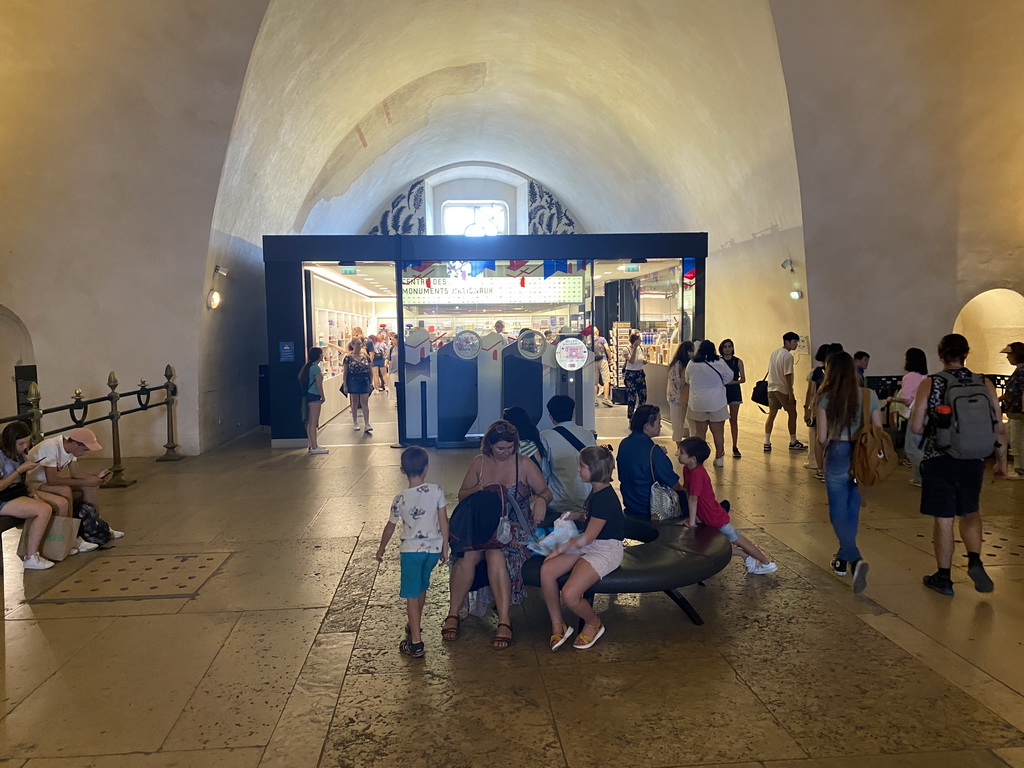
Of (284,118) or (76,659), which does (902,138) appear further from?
(76,659)

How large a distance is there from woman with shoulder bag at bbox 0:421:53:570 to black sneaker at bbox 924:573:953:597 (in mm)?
6423

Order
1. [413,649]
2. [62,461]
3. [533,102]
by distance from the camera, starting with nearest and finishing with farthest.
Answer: [413,649], [62,461], [533,102]

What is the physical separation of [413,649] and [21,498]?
3.71 metres

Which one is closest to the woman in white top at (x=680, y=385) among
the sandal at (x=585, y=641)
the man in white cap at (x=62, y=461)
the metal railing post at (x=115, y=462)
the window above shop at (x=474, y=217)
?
the sandal at (x=585, y=641)

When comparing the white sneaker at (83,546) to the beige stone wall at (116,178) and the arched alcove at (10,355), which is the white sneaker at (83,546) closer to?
the beige stone wall at (116,178)

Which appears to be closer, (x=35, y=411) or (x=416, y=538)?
(x=416, y=538)

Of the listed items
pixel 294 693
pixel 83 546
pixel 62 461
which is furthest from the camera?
pixel 83 546

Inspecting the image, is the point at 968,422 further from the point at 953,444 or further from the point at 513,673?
the point at 513,673

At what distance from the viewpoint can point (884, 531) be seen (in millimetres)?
6129

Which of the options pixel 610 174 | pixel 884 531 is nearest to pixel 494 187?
pixel 610 174

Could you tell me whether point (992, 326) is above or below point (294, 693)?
above

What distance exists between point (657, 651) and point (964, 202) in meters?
9.80

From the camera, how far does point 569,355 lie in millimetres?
10820

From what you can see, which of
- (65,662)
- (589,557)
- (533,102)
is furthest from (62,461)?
(533,102)
